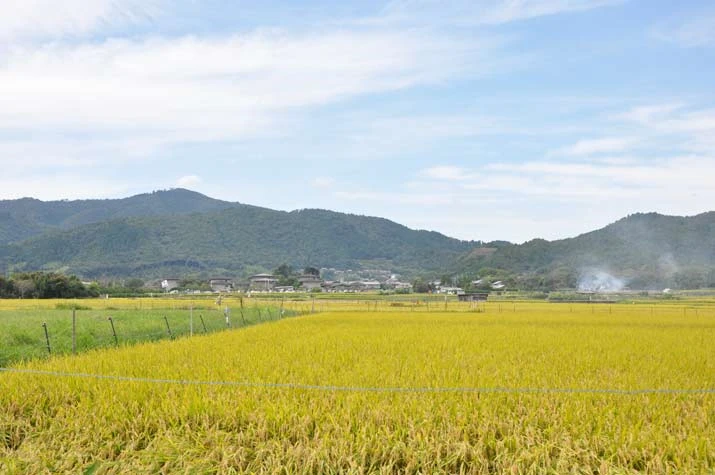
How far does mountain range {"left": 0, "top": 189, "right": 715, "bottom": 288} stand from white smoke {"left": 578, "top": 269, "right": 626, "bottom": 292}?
113 cm

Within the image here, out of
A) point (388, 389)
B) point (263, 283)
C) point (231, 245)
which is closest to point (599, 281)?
point (263, 283)

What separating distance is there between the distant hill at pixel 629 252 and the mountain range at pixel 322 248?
168 mm

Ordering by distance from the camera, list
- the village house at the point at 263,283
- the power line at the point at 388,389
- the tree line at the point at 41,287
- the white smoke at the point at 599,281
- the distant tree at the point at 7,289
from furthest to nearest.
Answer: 1. the village house at the point at 263,283
2. the white smoke at the point at 599,281
3. the tree line at the point at 41,287
4. the distant tree at the point at 7,289
5. the power line at the point at 388,389

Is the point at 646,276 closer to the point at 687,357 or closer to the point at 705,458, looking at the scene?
the point at 687,357

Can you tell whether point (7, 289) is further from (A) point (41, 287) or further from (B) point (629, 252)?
(B) point (629, 252)

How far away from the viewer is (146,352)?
415 inches

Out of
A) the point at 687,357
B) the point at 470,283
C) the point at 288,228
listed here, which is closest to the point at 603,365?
the point at 687,357

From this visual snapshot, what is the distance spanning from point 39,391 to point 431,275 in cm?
12539

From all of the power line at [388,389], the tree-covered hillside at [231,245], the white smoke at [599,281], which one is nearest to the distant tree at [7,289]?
the power line at [388,389]

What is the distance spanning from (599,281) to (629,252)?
16734 millimetres

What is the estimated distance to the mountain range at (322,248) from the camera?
105 m

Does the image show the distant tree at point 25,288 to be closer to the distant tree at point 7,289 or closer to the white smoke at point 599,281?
the distant tree at point 7,289

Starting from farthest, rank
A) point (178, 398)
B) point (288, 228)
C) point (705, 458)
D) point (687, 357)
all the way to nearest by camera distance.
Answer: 1. point (288, 228)
2. point (687, 357)
3. point (178, 398)
4. point (705, 458)

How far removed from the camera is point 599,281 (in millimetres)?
94000
